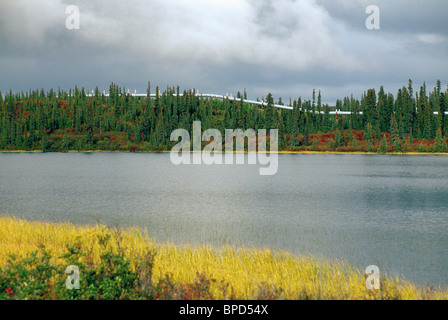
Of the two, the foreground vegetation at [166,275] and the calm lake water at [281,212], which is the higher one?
the foreground vegetation at [166,275]

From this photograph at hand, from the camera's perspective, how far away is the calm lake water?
25.1 metres

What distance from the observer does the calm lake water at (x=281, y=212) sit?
989 inches

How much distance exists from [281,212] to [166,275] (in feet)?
89.6

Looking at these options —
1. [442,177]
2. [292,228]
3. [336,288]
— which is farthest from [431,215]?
[442,177]

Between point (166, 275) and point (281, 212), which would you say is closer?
point (166, 275)

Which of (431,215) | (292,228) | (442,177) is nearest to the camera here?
(292,228)

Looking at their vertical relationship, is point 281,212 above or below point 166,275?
below

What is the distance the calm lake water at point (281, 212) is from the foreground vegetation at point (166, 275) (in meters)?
4.66

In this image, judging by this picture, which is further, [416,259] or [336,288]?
[416,259]

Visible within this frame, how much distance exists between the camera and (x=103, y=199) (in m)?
46.3

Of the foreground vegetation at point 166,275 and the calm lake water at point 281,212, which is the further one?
the calm lake water at point 281,212

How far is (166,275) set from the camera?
12.5 meters

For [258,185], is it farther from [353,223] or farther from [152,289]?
[152,289]

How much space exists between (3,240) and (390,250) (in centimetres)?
2301
